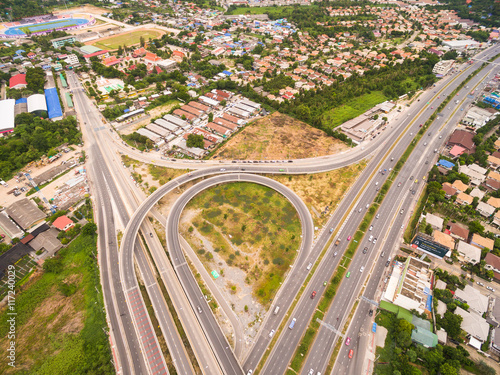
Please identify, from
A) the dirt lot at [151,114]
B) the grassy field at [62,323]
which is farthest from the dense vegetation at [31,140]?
the grassy field at [62,323]

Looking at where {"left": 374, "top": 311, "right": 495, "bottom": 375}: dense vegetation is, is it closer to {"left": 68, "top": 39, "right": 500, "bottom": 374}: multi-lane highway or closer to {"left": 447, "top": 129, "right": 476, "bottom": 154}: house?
{"left": 68, "top": 39, "right": 500, "bottom": 374}: multi-lane highway

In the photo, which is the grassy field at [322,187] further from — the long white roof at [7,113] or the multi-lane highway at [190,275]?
the long white roof at [7,113]

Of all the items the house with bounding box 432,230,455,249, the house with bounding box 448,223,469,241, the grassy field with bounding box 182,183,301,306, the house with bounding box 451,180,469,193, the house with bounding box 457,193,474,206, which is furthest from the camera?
the house with bounding box 451,180,469,193

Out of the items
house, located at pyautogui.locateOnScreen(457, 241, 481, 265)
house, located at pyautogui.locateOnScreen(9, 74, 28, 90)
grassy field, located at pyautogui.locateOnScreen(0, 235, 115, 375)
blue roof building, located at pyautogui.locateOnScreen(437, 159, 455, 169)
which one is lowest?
grassy field, located at pyautogui.locateOnScreen(0, 235, 115, 375)

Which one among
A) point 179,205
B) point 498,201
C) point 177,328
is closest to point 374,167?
point 498,201

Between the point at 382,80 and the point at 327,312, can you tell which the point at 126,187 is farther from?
the point at 382,80

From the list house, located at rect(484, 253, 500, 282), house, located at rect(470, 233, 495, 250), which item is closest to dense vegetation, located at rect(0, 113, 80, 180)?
house, located at rect(470, 233, 495, 250)
